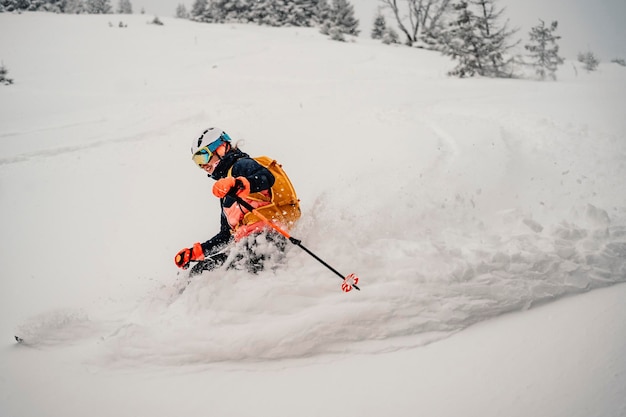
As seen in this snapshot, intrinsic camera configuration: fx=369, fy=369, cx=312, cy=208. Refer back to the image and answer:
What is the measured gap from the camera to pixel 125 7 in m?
46.8

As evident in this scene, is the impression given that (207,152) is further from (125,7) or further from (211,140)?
(125,7)

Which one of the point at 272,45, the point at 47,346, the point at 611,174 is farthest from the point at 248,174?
the point at 272,45

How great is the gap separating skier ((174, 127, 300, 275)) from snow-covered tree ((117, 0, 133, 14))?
53.6m

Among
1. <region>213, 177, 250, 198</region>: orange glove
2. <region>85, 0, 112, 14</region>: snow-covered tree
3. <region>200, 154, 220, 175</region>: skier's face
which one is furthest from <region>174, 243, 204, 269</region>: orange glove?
<region>85, 0, 112, 14</region>: snow-covered tree

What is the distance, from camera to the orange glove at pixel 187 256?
4070 millimetres

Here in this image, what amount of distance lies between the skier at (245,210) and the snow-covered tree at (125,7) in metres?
53.6

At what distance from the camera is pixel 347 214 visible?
17.1ft

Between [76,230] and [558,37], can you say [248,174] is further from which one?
[558,37]

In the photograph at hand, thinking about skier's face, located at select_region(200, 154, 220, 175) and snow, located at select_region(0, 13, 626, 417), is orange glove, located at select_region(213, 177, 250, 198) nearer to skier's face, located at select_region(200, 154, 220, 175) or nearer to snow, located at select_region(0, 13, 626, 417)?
skier's face, located at select_region(200, 154, 220, 175)

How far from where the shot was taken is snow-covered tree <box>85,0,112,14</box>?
125 ft

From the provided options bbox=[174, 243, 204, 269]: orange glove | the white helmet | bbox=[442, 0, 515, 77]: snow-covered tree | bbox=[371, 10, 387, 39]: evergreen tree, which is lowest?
bbox=[174, 243, 204, 269]: orange glove

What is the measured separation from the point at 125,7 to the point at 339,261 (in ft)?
182

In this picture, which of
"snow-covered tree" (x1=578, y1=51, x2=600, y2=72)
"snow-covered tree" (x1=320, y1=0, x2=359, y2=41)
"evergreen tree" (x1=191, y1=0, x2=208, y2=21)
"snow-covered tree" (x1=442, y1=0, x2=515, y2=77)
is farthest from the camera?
"evergreen tree" (x1=191, y1=0, x2=208, y2=21)

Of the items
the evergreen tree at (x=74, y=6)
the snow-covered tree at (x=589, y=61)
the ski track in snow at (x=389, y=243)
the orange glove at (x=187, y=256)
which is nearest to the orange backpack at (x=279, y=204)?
the ski track in snow at (x=389, y=243)
